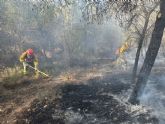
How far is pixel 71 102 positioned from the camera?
10156mm

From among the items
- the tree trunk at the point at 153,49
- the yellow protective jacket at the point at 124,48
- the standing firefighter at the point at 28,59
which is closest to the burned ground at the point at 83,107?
the tree trunk at the point at 153,49

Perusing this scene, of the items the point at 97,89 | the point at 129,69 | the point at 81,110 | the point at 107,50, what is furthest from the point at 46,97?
the point at 107,50

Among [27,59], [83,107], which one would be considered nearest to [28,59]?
[27,59]

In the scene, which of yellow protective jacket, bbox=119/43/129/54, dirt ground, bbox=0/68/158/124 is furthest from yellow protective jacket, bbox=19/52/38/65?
yellow protective jacket, bbox=119/43/129/54

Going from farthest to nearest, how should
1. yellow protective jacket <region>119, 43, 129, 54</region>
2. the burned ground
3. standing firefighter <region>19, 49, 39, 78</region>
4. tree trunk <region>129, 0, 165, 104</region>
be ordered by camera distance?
yellow protective jacket <region>119, 43, 129, 54</region> → standing firefighter <region>19, 49, 39, 78</region> → the burned ground → tree trunk <region>129, 0, 165, 104</region>

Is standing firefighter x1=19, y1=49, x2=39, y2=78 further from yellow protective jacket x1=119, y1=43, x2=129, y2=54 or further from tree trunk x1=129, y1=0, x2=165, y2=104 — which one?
tree trunk x1=129, y1=0, x2=165, y2=104

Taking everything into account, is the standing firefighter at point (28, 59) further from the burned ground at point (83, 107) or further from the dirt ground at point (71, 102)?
the burned ground at point (83, 107)

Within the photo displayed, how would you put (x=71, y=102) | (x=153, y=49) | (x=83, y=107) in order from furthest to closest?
1. (x=71, y=102)
2. (x=83, y=107)
3. (x=153, y=49)

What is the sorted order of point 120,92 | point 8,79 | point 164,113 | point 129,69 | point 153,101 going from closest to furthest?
point 164,113 → point 153,101 → point 120,92 → point 8,79 → point 129,69

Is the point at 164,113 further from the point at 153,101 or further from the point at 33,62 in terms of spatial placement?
the point at 33,62

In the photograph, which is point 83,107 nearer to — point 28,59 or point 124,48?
point 28,59

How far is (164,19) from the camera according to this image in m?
8.33

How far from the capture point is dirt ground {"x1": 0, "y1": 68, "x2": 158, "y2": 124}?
858 cm

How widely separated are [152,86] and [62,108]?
509 centimetres
